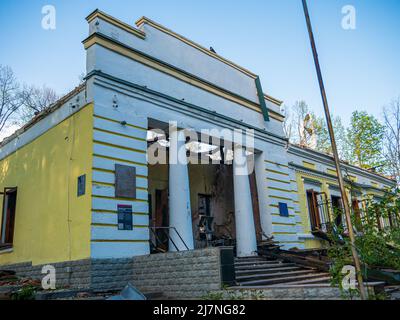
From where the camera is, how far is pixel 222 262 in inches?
321

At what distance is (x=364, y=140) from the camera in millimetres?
31078

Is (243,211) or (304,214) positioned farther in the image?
(304,214)

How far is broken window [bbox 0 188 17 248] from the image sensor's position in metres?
13.0

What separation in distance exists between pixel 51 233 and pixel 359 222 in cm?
791

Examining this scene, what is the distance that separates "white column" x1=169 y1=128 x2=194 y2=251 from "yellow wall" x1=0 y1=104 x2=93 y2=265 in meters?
2.79

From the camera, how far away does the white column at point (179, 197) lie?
11.1 meters

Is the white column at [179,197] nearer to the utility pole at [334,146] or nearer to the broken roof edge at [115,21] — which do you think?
the broken roof edge at [115,21]

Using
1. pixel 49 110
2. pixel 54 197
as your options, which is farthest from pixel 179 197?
pixel 49 110

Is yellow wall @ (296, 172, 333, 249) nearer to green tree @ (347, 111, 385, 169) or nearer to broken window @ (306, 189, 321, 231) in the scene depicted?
broken window @ (306, 189, 321, 231)

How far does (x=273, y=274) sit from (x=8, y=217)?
29.7ft

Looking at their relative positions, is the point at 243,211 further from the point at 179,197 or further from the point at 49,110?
the point at 49,110

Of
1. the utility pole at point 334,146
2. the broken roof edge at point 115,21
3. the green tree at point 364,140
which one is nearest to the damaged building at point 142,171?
the broken roof edge at point 115,21

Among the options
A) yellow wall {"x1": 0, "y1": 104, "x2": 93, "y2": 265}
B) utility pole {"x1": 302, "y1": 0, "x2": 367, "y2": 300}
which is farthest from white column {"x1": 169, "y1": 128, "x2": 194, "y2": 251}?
utility pole {"x1": 302, "y1": 0, "x2": 367, "y2": 300}
